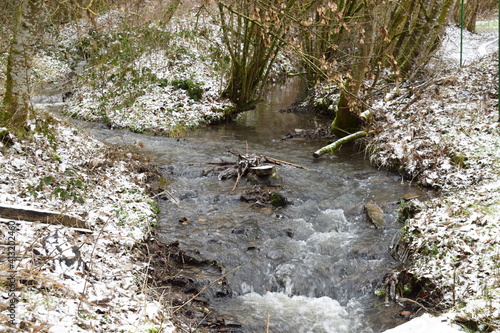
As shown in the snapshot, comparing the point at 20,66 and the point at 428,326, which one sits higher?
the point at 20,66

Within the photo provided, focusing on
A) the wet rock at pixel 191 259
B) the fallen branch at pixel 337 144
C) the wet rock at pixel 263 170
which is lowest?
the wet rock at pixel 191 259

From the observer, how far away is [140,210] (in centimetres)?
616

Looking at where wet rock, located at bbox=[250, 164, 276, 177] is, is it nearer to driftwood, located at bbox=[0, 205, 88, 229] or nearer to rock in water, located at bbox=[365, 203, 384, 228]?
rock in water, located at bbox=[365, 203, 384, 228]

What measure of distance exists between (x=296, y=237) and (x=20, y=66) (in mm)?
4633

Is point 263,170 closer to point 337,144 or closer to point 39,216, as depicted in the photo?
point 337,144

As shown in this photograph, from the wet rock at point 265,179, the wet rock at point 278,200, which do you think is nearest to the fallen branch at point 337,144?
the wet rock at point 265,179

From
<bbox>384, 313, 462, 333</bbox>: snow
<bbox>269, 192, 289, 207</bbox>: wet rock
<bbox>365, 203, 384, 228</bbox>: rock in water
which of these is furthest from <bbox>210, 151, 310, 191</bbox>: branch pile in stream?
<bbox>384, 313, 462, 333</bbox>: snow

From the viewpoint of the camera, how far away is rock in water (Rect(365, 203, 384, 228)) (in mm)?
6420

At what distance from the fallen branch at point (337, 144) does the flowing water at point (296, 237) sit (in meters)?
0.19

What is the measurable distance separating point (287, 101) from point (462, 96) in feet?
27.3

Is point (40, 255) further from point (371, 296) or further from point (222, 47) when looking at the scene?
point (222, 47)

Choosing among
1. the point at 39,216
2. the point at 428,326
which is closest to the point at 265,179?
the point at 39,216

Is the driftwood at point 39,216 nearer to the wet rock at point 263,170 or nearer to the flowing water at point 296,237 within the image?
the flowing water at point 296,237

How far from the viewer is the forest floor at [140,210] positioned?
357 cm
